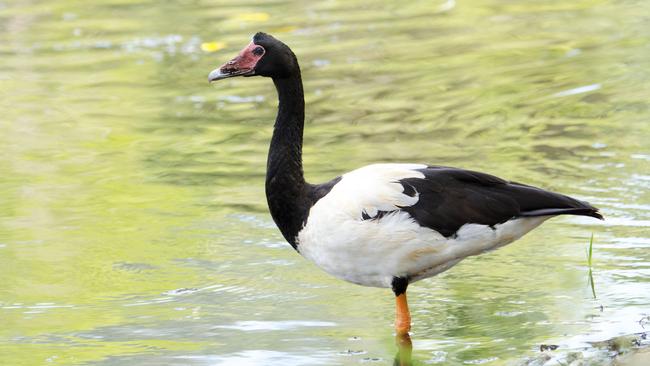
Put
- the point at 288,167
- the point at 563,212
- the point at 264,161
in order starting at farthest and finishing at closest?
the point at 264,161, the point at 288,167, the point at 563,212

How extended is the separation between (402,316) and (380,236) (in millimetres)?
558

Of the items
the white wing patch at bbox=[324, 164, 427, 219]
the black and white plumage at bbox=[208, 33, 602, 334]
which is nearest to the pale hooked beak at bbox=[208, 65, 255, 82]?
the black and white plumage at bbox=[208, 33, 602, 334]

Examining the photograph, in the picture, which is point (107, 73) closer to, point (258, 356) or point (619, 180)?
point (619, 180)

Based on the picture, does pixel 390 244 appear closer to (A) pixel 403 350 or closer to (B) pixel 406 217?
(B) pixel 406 217

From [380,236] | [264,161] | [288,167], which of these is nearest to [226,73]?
[288,167]

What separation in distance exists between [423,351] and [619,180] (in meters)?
3.44

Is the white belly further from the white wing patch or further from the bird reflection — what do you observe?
the bird reflection

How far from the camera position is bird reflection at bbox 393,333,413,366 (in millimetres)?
6352

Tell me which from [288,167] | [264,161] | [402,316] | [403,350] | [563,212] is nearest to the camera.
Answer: [563,212]

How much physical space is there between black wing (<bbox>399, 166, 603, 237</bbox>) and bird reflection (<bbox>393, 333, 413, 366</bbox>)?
0.65 meters

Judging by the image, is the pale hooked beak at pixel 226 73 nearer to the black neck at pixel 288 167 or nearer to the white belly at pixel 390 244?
the black neck at pixel 288 167

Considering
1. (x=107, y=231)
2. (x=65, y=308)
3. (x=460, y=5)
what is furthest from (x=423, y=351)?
(x=460, y=5)

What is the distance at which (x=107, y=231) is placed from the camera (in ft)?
29.6

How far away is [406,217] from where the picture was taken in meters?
6.35
